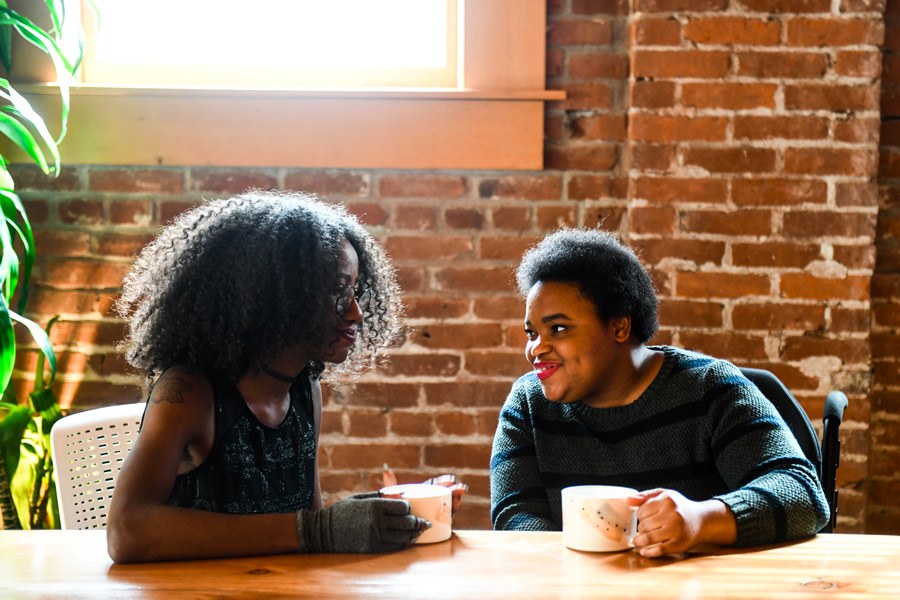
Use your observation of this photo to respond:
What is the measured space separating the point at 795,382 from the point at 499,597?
1696mm

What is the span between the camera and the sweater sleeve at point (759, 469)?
→ 49.9 inches

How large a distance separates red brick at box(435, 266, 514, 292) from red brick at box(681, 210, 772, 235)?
0.54 meters

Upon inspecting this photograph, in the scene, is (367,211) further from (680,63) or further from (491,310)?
(680,63)

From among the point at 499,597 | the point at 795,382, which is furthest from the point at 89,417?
the point at 795,382

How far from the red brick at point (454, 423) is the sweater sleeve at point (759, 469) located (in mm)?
991

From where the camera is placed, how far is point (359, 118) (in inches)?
96.7

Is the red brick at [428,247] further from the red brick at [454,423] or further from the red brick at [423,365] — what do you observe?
the red brick at [454,423]

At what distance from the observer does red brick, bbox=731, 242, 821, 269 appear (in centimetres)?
240

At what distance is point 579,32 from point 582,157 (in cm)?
37

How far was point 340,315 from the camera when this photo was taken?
1.53 metres

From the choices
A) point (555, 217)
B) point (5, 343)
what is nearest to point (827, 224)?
point (555, 217)

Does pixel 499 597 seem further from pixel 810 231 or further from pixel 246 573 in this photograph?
pixel 810 231

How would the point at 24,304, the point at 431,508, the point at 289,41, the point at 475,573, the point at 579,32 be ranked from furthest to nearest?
the point at 289,41 < the point at 579,32 < the point at 24,304 < the point at 431,508 < the point at 475,573

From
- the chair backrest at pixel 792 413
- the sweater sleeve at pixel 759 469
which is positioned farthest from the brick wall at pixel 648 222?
the sweater sleeve at pixel 759 469
